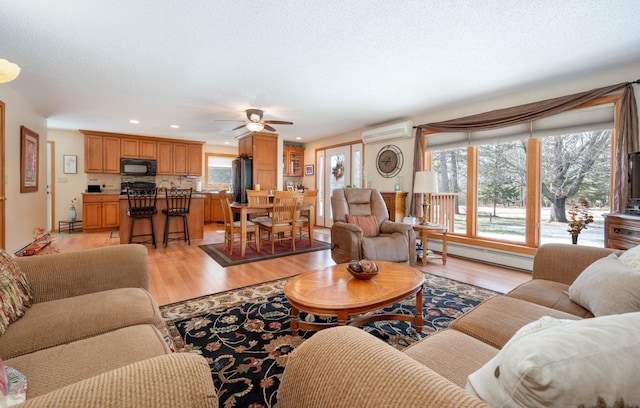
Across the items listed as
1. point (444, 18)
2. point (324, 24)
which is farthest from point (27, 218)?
point (444, 18)

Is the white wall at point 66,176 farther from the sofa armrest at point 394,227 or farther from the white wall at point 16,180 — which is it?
the sofa armrest at point 394,227

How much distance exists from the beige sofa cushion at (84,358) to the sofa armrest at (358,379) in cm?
59

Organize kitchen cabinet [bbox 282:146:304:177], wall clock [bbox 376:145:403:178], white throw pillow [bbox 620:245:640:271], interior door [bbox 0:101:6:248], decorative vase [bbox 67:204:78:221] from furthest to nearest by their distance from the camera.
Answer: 1. kitchen cabinet [bbox 282:146:304:177]
2. decorative vase [bbox 67:204:78:221]
3. wall clock [bbox 376:145:403:178]
4. interior door [bbox 0:101:6:248]
5. white throw pillow [bbox 620:245:640:271]

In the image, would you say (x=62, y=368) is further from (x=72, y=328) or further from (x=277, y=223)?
(x=277, y=223)

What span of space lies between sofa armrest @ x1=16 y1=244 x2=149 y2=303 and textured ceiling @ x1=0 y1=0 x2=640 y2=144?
173 centimetres

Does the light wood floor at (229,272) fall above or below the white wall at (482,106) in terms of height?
below

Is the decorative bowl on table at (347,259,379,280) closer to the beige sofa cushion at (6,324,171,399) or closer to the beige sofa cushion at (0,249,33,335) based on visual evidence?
the beige sofa cushion at (6,324,171,399)

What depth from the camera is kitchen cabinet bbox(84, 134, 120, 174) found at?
6.00 m

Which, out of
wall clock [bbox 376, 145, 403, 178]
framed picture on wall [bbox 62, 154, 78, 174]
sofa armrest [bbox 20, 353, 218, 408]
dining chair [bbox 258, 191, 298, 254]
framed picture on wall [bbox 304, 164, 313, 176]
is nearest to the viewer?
sofa armrest [bbox 20, 353, 218, 408]

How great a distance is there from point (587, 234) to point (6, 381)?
4.67 meters

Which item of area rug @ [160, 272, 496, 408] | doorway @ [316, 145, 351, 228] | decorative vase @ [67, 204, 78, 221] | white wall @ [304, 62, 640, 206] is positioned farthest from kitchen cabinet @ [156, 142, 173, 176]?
area rug @ [160, 272, 496, 408]

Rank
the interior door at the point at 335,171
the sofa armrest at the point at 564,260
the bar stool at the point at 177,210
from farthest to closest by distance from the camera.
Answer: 1. the interior door at the point at 335,171
2. the bar stool at the point at 177,210
3. the sofa armrest at the point at 564,260

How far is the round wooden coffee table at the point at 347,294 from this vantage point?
1.54 meters

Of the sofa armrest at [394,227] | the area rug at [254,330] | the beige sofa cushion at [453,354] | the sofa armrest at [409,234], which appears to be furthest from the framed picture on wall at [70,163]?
the beige sofa cushion at [453,354]
